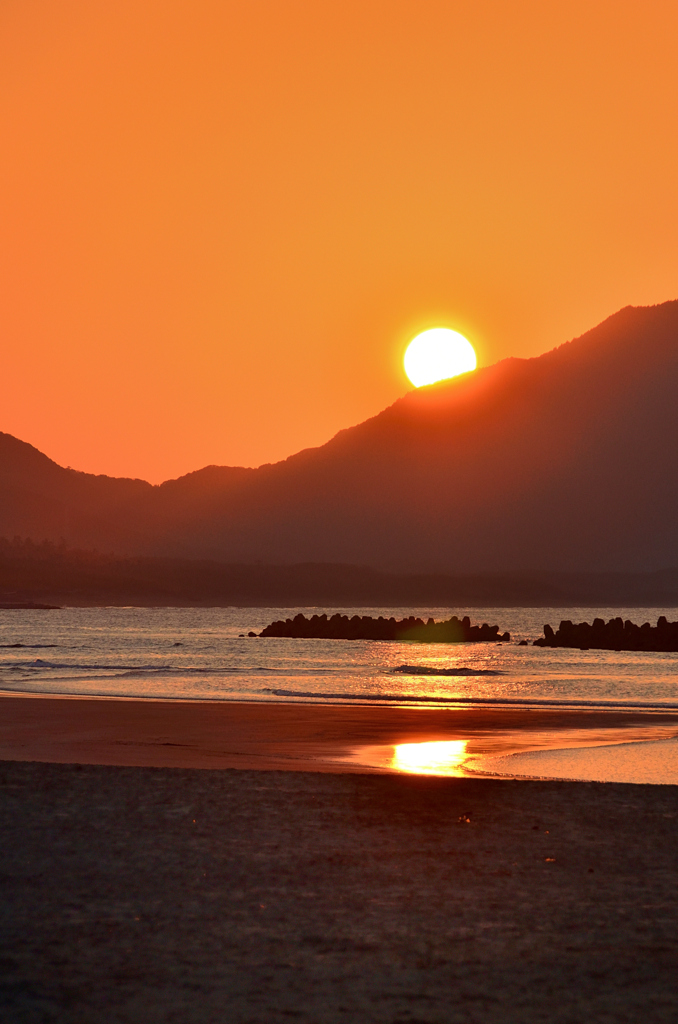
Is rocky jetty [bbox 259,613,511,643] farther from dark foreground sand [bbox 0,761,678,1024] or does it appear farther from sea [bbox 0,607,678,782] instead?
dark foreground sand [bbox 0,761,678,1024]

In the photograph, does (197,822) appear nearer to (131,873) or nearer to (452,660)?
(131,873)

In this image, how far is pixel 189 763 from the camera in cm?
1842

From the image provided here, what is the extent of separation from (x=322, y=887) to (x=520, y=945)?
6.76ft

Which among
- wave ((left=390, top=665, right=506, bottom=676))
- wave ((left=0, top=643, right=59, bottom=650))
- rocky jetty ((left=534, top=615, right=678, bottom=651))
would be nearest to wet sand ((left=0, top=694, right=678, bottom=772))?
wave ((left=390, top=665, right=506, bottom=676))

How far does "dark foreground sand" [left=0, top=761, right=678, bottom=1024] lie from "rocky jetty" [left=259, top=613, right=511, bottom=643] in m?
78.8

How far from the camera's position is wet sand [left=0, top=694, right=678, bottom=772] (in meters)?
19.3

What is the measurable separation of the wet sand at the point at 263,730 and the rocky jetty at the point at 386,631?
61.6 m

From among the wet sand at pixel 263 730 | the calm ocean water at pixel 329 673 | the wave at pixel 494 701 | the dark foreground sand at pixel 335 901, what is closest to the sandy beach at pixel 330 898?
the dark foreground sand at pixel 335 901

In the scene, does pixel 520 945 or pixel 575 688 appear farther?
pixel 575 688

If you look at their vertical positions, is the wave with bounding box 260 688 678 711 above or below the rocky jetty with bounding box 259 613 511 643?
below

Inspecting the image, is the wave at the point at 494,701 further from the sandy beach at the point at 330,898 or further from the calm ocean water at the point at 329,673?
the sandy beach at the point at 330,898

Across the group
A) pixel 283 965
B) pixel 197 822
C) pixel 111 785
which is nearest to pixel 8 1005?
pixel 283 965

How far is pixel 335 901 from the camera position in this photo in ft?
29.5

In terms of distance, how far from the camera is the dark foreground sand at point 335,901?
6781 millimetres
